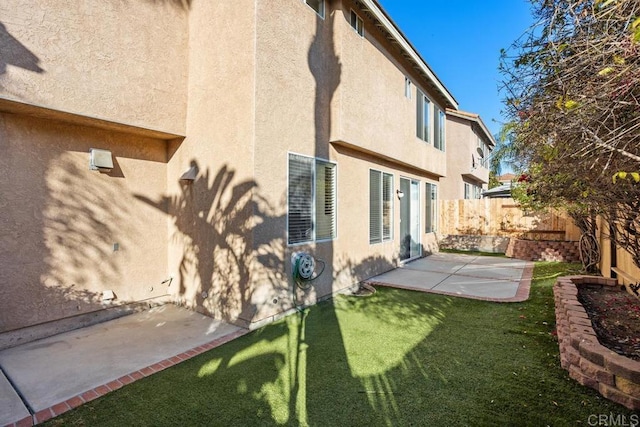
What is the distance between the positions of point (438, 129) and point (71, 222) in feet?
47.7

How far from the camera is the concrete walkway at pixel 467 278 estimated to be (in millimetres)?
8641

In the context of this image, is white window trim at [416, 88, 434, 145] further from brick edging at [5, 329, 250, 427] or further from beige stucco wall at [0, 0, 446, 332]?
brick edging at [5, 329, 250, 427]

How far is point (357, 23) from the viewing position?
9141 mm

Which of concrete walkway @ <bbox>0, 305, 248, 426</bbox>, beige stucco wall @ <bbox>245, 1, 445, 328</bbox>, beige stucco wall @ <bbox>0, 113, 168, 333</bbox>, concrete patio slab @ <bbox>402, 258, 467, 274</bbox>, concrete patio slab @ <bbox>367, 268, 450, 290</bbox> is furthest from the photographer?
concrete patio slab @ <bbox>402, 258, 467, 274</bbox>

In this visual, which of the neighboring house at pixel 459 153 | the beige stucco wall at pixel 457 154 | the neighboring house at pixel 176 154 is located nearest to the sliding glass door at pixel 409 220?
the neighboring house at pixel 176 154

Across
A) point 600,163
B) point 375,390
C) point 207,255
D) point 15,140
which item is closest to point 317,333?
point 375,390

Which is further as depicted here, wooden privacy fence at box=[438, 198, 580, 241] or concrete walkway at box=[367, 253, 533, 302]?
wooden privacy fence at box=[438, 198, 580, 241]

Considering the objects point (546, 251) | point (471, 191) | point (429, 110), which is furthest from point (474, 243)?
point (471, 191)

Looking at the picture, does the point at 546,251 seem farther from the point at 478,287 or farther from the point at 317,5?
the point at 317,5

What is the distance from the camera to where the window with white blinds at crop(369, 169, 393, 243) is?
10.4 metres

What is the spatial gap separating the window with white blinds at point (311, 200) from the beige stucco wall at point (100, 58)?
3079mm

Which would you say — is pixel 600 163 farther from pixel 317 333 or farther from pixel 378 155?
pixel 378 155

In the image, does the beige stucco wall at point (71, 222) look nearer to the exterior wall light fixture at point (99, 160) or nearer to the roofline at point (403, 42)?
the exterior wall light fixture at point (99, 160)

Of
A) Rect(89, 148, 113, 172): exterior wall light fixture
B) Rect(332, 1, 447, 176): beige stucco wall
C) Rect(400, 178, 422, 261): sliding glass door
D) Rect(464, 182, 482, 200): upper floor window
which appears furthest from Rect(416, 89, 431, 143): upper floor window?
Rect(464, 182, 482, 200): upper floor window
